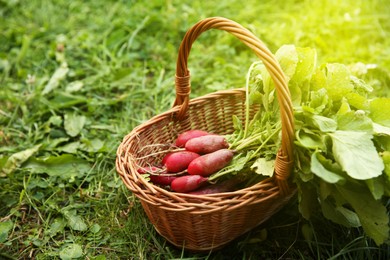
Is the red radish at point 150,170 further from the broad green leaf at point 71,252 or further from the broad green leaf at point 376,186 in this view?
the broad green leaf at point 376,186

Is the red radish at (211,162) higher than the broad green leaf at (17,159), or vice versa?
the red radish at (211,162)

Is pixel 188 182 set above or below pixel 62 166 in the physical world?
above

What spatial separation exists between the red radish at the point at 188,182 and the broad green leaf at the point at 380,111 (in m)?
0.62

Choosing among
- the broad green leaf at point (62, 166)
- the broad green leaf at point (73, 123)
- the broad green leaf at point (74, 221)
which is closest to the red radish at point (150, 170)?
the broad green leaf at point (74, 221)

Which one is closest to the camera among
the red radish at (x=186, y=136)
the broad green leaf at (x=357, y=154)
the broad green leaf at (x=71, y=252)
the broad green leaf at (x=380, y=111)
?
the broad green leaf at (x=357, y=154)

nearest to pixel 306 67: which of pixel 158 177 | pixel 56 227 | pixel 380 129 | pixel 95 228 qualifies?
pixel 380 129

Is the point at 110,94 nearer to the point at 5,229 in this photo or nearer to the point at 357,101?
the point at 5,229

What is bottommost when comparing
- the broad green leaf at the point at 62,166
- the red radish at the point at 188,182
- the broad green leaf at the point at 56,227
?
the broad green leaf at the point at 56,227

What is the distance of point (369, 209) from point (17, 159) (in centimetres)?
153

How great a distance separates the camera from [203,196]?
4.52ft

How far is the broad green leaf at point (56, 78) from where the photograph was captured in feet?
8.11

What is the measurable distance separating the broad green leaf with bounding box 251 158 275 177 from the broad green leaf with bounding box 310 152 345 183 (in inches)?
6.7

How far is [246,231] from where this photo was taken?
1563 mm

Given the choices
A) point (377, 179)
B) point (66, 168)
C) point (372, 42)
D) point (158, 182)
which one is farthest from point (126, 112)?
point (372, 42)
